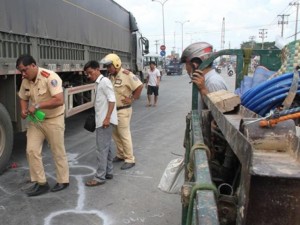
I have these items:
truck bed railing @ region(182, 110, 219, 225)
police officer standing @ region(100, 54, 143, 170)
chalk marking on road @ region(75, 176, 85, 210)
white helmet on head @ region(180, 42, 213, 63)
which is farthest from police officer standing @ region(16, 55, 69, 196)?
truck bed railing @ region(182, 110, 219, 225)

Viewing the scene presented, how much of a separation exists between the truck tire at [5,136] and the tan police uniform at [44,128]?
1.90 feet

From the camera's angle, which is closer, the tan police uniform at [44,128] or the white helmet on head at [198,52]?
the white helmet on head at [198,52]

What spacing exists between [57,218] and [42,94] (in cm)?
144

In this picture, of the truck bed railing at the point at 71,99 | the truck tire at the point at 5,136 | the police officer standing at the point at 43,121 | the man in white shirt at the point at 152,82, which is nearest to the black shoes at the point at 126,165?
the police officer standing at the point at 43,121

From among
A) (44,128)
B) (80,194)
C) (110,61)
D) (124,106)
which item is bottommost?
(80,194)

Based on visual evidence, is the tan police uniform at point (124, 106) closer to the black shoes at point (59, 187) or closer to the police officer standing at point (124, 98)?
the police officer standing at point (124, 98)

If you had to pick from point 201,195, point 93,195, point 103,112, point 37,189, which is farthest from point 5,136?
point 201,195

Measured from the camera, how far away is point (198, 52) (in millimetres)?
3465

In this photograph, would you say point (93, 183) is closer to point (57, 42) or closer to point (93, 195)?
point (93, 195)

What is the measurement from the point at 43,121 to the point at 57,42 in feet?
9.81

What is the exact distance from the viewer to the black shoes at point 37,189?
4.39 meters

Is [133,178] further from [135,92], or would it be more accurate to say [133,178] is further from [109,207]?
[135,92]

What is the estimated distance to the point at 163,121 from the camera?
977cm

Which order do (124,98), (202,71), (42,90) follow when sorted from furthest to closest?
(124,98) → (42,90) → (202,71)
